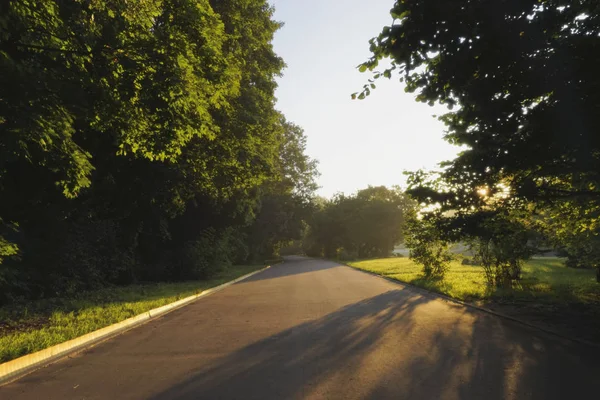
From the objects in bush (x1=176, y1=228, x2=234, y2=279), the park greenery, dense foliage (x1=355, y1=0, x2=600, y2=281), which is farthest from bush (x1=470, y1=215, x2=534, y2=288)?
bush (x1=176, y1=228, x2=234, y2=279)

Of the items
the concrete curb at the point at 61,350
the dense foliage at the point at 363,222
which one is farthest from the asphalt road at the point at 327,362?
the dense foliage at the point at 363,222

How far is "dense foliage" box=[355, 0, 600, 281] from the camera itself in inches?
239

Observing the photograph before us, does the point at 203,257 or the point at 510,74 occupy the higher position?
the point at 510,74

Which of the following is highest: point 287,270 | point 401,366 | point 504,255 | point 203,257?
point 203,257

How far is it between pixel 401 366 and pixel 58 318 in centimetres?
809

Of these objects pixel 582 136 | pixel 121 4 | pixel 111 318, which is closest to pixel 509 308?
pixel 582 136

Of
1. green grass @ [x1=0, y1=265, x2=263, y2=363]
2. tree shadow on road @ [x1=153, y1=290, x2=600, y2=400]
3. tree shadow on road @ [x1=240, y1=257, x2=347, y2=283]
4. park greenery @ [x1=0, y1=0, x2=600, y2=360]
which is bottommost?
tree shadow on road @ [x1=153, y1=290, x2=600, y2=400]

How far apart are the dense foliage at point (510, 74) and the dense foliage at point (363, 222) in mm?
53085

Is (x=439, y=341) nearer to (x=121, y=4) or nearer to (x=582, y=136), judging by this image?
(x=582, y=136)

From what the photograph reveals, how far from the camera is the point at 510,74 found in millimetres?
6883

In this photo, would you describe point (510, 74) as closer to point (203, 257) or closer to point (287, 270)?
point (203, 257)

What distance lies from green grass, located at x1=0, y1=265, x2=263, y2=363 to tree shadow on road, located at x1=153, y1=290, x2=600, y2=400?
3.43 m

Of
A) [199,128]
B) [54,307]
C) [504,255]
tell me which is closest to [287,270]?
[504,255]

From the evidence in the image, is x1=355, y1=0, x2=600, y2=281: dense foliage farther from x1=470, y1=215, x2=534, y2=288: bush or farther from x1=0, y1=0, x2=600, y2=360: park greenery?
x1=470, y1=215, x2=534, y2=288: bush
